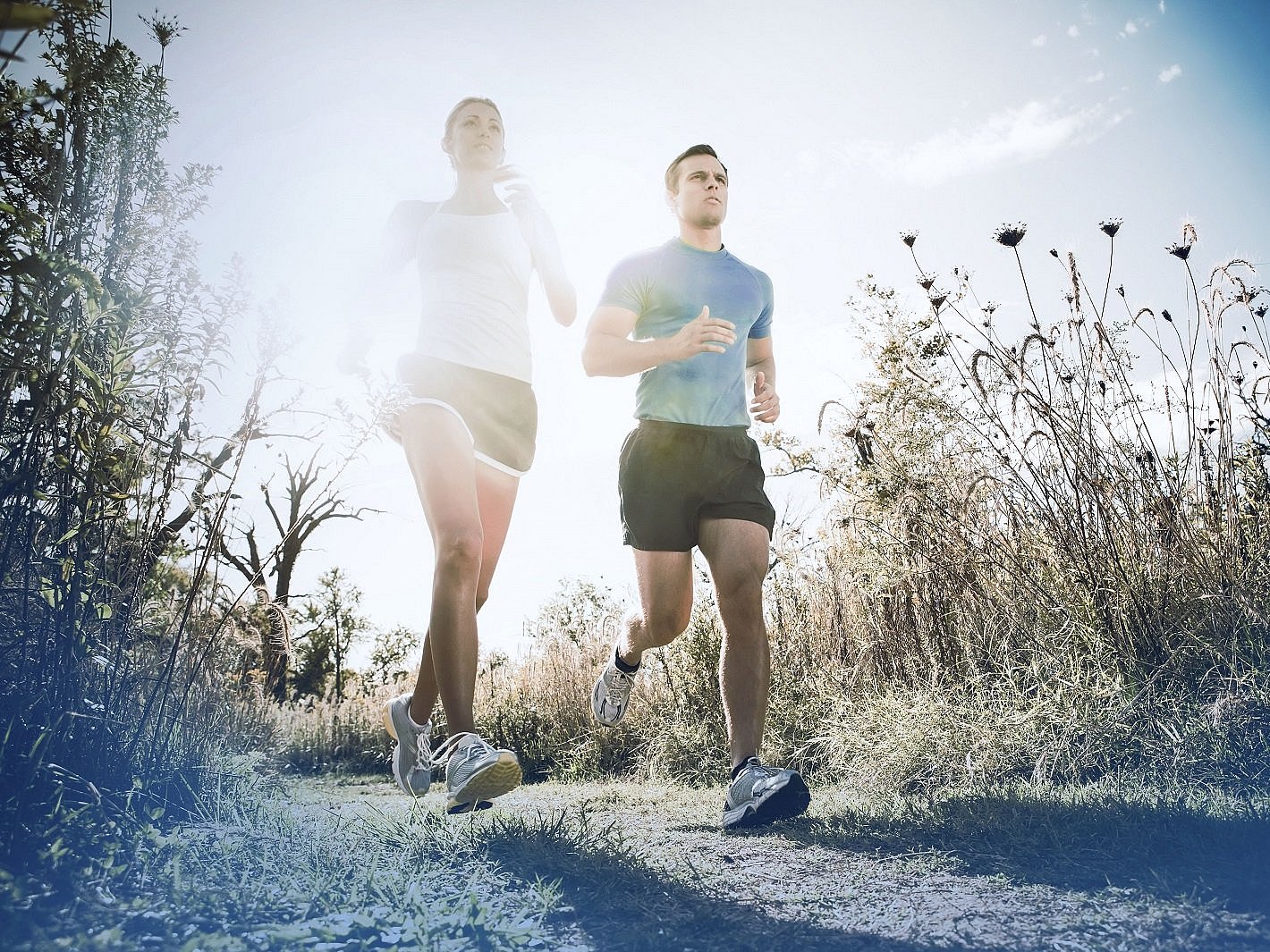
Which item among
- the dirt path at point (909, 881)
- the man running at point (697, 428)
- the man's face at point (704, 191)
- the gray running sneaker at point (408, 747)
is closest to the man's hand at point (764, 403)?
the man running at point (697, 428)

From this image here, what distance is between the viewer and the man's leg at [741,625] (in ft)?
9.86

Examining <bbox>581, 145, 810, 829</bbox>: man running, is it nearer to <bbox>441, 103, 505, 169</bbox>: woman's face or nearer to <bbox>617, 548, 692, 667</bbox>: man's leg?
<bbox>617, 548, 692, 667</bbox>: man's leg

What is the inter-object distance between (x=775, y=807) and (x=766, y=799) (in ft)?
0.15

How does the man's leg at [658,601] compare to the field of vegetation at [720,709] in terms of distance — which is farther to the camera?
the man's leg at [658,601]

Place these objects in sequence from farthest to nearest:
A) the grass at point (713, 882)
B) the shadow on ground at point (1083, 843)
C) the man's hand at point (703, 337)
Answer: the man's hand at point (703, 337) → the shadow on ground at point (1083, 843) → the grass at point (713, 882)

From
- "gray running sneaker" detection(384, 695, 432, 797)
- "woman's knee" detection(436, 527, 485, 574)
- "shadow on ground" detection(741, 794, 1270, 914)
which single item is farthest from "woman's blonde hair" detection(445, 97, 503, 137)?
"shadow on ground" detection(741, 794, 1270, 914)

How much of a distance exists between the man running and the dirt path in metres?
0.58

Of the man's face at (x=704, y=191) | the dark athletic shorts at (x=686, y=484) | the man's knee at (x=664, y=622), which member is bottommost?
the man's knee at (x=664, y=622)

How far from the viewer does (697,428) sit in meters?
3.36

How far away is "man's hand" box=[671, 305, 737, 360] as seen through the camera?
9.80 ft

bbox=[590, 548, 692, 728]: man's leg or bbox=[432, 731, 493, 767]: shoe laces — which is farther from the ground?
bbox=[590, 548, 692, 728]: man's leg

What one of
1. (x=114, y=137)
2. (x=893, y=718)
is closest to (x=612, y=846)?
(x=893, y=718)

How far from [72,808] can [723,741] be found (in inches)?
137

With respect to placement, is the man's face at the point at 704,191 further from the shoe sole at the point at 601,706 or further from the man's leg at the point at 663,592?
the shoe sole at the point at 601,706
